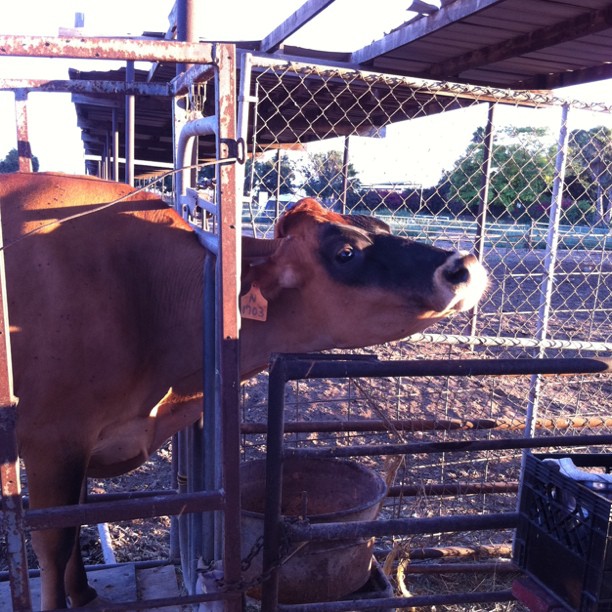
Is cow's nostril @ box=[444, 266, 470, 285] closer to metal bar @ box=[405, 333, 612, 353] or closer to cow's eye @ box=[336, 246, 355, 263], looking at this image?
cow's eye @ box=[336, 246, 355, 263]

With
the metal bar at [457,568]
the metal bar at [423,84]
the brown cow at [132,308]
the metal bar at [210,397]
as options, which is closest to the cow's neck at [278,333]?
the brown cow at [132,308]

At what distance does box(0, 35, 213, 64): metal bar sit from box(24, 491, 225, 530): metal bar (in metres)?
1.35

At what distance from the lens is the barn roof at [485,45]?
14.5 ft

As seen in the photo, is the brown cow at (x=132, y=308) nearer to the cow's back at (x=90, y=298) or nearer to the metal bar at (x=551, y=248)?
the cow's back at (x=90, y=298)

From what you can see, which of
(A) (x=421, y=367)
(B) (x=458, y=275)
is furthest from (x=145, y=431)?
(B) (x=458, y=275)

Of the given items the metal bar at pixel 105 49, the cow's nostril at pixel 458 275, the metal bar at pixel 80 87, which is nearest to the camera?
the metal bar at pixel 105 49

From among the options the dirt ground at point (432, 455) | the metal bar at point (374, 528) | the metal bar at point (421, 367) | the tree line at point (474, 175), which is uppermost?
the tree line at point (474, 175)

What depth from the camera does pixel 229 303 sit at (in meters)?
2.23

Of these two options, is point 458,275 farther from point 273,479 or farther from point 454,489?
point 454,489

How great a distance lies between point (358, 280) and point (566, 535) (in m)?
1.32

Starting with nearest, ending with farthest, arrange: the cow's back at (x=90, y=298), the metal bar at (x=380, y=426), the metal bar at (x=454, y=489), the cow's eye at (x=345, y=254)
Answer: the cow's back at (x=90, y=298), the cow's eye at (x=345, y=254), the metal bar at (x=380, y=426), the metal bar at (x=454, y=489)

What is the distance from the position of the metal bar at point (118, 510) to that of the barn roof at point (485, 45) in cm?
252

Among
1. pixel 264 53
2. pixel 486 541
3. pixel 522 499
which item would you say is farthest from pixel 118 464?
pixel 264 53

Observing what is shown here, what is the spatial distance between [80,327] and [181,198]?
1086mm
